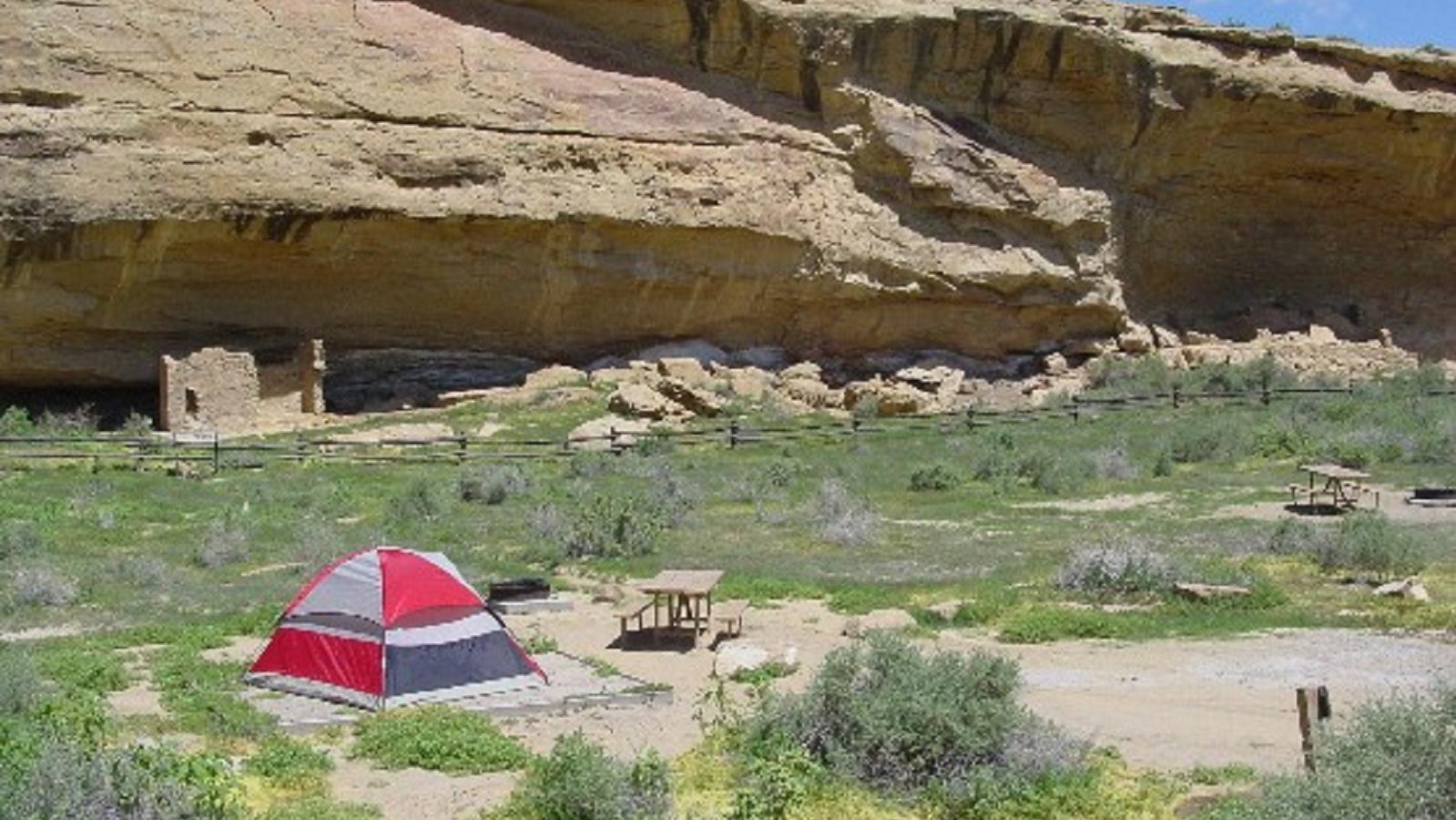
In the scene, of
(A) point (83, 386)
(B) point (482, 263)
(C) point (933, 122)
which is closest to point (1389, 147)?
(C) point (933, 122)

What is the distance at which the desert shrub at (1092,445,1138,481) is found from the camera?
27.4 m

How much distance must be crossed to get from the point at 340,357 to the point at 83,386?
16.5 feet

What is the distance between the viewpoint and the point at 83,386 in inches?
1270

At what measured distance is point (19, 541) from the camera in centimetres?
1995

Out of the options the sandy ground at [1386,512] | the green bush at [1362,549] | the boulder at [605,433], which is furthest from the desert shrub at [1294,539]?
the boulder at [605,433]

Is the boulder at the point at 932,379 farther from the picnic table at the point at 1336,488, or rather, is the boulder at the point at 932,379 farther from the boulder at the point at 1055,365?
the picnic table at the point at 1336,488

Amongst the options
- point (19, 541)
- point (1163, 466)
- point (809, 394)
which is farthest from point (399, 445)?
point (1163, 466)

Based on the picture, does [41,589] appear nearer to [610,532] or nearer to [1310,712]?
[610,532]

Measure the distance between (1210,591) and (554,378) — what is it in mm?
20745

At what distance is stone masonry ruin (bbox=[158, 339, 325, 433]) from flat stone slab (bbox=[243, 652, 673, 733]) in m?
18.7

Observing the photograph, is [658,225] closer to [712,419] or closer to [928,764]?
[712,419]

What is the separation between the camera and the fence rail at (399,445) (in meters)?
28.2

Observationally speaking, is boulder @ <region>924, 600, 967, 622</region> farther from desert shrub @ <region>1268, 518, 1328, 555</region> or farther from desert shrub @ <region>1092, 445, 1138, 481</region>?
desert shrub @ <region>1092, 445, 1138, 481</region>

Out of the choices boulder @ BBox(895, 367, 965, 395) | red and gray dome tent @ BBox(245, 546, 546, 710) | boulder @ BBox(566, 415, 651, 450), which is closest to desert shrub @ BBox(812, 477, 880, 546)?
boulder @ BBox(566, 415, 651, 450)
